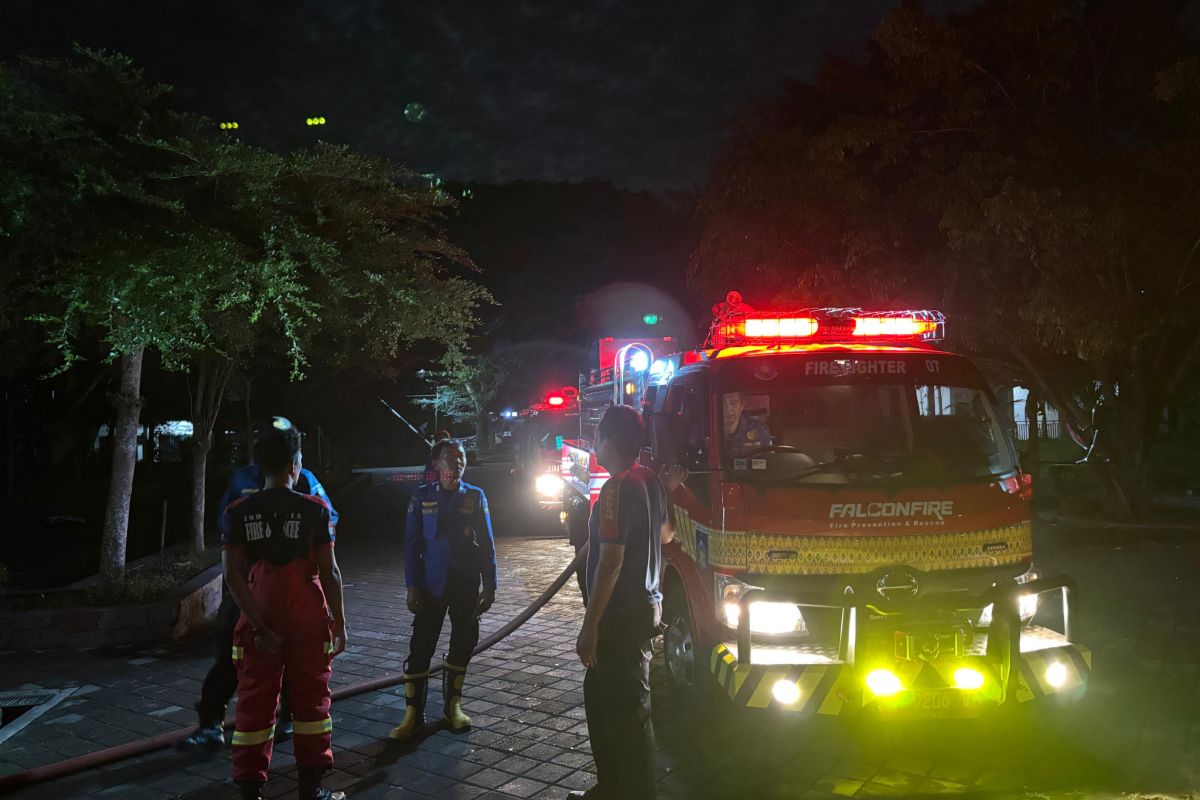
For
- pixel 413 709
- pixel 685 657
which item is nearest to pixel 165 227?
pixel 413 709

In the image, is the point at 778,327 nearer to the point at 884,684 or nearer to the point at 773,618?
the point at 773,618

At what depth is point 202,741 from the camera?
5250mm

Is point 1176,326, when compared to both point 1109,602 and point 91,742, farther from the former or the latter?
point 91,742

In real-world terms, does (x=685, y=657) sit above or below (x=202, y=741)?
above

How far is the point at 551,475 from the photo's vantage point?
1545 centimetres

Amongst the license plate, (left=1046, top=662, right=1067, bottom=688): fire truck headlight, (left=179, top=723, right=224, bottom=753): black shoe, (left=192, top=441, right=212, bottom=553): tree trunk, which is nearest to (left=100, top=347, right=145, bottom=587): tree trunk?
(left=192, top=441, right=212, bottom=553): tree trunk

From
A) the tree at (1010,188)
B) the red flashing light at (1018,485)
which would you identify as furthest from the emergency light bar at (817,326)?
the tree at (1010,188)

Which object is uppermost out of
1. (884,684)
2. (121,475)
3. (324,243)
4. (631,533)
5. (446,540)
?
(324,243)

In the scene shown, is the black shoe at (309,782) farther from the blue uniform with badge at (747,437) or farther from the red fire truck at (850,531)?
the blue uniform with badge at (747,437)

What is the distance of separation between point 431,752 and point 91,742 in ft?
6.77

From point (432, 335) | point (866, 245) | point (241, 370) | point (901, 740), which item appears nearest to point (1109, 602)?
point (901, 740)

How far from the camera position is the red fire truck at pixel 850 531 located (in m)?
4.53

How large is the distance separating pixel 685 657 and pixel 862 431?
6.17ft

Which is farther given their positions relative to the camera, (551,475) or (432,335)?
(551,475)
